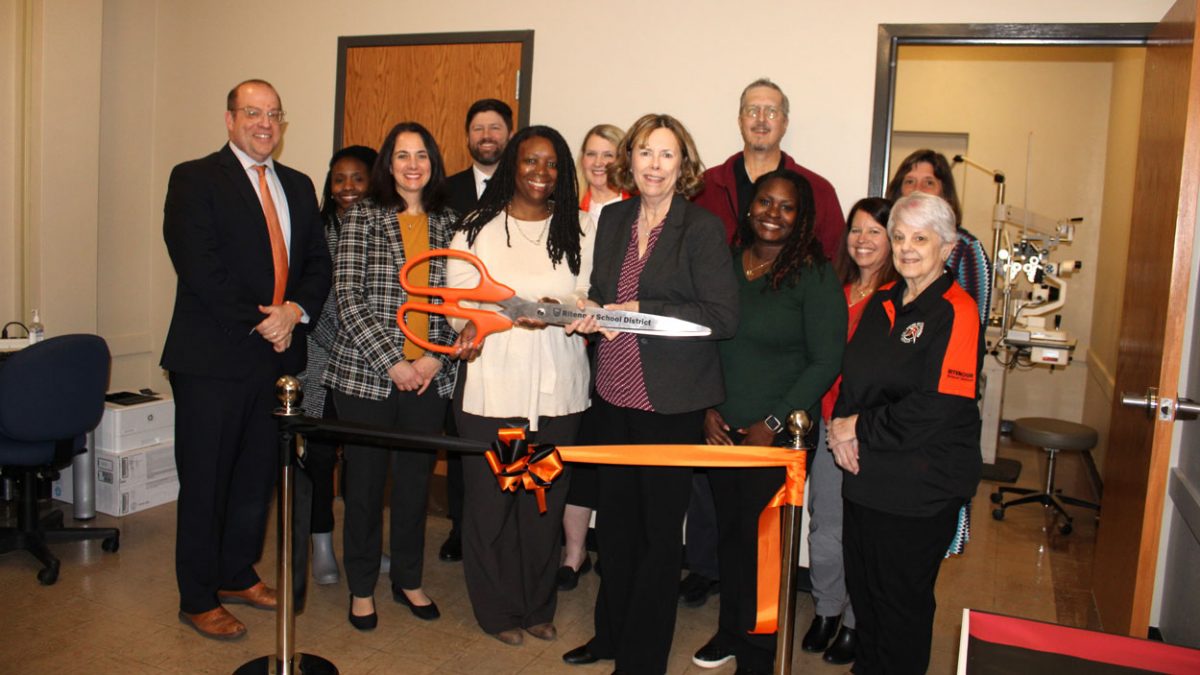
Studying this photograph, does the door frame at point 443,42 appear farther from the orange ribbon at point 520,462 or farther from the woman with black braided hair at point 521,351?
the orange ribbon at point 520,462

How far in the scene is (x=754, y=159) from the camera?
336 centimetres

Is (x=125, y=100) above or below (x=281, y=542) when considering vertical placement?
above

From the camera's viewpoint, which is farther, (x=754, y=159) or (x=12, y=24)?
(x=12, y=24)

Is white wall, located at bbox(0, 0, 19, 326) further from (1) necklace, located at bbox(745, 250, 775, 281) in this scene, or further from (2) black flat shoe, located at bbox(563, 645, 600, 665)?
(1) necklace, located at bbox(745, 250, 775, 281)

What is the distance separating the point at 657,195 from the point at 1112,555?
1.99 m

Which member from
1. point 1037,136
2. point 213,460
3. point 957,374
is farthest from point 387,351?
point 1037,136

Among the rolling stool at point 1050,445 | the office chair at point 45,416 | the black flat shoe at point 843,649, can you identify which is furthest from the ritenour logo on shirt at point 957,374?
the office chair at point 45,416

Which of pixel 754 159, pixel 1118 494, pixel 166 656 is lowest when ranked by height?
pixel 166 656

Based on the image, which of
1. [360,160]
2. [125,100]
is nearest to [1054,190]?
[360,160]

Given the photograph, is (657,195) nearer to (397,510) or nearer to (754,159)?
(754,159)

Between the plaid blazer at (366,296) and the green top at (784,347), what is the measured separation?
1045 millimetres

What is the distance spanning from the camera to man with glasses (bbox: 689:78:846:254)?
3.28 m

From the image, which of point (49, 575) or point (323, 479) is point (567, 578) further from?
point (49, 575)

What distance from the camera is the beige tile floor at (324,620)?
2848 mm
